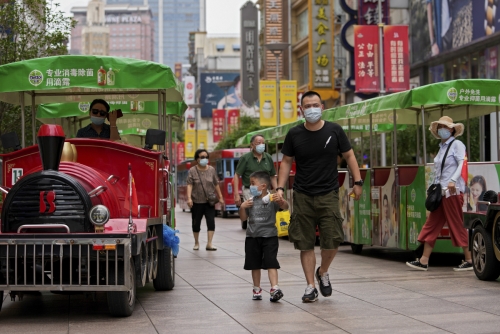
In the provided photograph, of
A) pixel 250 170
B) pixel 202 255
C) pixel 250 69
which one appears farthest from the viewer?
pixel 250 69

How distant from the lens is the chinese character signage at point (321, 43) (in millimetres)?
45156

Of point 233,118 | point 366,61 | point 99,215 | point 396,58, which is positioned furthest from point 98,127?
point 233,118

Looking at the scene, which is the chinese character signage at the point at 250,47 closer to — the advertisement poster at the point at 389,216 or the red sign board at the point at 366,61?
the red sign board at the point at 366,61

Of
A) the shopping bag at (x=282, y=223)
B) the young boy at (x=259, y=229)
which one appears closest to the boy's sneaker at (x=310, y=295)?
the young boy at (x=259, y=229)

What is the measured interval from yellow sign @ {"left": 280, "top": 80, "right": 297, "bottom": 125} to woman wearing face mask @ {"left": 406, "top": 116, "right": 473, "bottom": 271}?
Result: 3122 cm

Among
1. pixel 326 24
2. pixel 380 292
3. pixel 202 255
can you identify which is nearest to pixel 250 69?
pixel 326 24

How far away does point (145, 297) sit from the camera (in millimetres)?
10594

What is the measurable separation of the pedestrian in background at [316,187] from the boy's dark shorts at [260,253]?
246 millimetres

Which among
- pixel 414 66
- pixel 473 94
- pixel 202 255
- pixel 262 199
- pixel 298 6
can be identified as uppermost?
pixel 298 6

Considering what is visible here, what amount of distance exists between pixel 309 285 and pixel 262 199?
1006 millimetres

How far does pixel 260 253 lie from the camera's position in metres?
10.1

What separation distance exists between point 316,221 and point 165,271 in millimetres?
2033

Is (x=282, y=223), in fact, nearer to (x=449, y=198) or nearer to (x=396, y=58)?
(x=449, y=198)

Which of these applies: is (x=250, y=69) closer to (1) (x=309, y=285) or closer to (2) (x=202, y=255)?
(2) (x=202, y=255)
